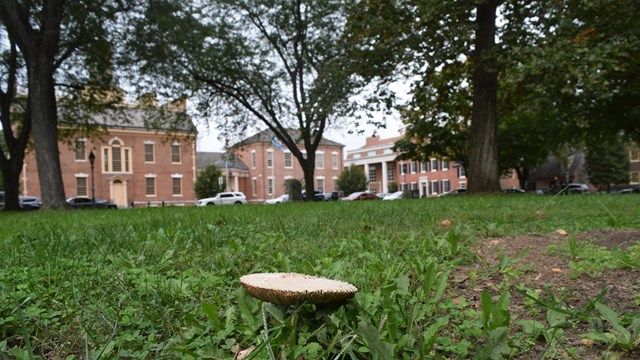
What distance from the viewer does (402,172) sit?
248 ft

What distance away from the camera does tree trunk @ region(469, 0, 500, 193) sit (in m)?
13.6

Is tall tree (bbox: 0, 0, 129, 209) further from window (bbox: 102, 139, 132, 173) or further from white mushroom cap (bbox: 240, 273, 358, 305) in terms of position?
window (bbox: 102, 139, 132, 173)

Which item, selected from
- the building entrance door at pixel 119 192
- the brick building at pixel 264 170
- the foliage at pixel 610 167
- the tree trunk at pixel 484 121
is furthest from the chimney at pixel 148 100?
the foliage at pixel 610 167

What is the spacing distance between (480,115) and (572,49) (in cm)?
368

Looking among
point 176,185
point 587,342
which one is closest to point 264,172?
point 176,185

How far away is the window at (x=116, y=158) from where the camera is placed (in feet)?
149

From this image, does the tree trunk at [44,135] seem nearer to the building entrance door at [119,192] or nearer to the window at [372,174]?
the building entrance door at [119,192]

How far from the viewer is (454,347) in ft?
4.52

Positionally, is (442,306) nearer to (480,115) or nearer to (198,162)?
(480,115)

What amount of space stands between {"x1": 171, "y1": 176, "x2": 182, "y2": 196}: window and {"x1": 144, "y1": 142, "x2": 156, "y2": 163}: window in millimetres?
2979

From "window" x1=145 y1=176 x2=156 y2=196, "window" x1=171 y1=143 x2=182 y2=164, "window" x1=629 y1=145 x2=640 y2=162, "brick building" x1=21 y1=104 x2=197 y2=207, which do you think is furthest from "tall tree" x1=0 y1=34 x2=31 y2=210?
"window" x1=629 y1=145 x2=640 y2=162

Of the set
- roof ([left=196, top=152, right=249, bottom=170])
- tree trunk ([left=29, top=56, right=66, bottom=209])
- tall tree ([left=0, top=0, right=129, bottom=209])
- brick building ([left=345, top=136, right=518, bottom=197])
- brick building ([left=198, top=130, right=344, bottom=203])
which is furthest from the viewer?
brick building ([left=345, top=136, right=518, bottom=197])

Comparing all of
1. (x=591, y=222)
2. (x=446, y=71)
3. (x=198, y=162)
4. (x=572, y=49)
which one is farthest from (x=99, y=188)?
(x=591, y=222)

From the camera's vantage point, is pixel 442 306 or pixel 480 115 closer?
pixel 442 306
